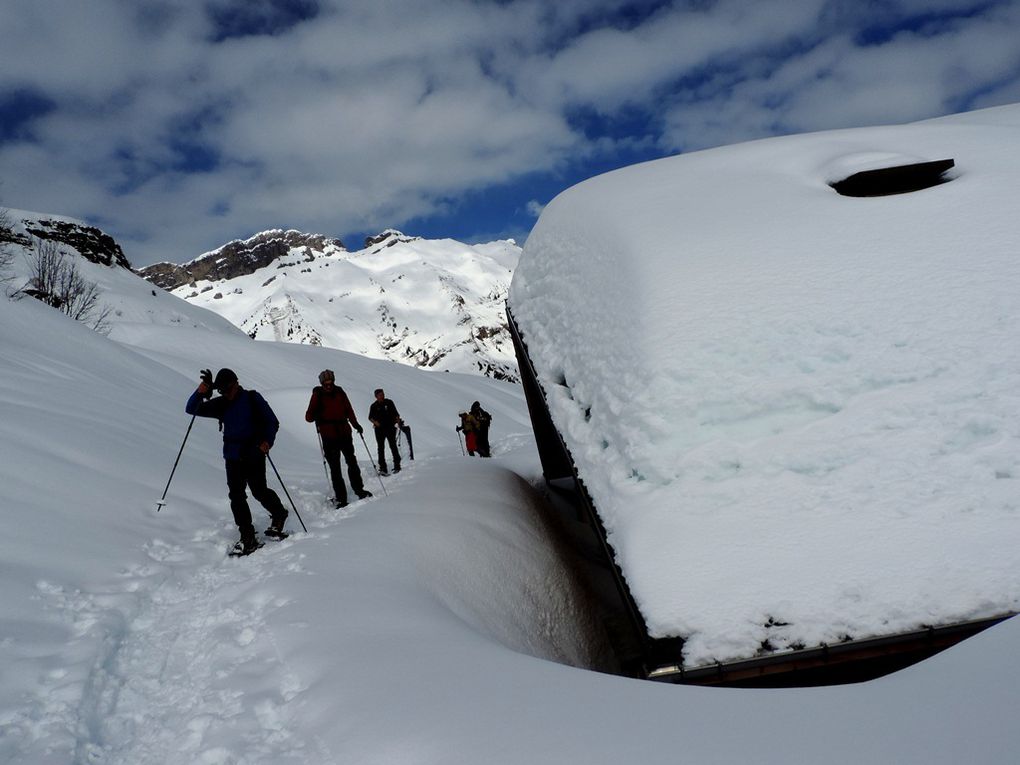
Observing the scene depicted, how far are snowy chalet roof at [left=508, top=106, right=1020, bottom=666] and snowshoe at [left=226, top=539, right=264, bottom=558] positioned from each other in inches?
138

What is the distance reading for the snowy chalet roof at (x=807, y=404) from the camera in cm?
374

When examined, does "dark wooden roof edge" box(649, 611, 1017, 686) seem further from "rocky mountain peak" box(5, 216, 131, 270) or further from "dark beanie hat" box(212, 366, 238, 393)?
"rocky mountain peak" box(5, 216, 131, 270)

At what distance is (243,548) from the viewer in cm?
598

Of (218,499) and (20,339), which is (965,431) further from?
(20,339)

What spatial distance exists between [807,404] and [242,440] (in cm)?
546

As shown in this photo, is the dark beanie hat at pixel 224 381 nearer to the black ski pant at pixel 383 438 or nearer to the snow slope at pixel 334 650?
the snow slope at pixel 334 650

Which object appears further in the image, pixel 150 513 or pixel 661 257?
pixel 150 513

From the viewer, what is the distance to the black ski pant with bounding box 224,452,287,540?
6.06 meters

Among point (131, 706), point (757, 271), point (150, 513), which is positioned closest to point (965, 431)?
point (757, 271)

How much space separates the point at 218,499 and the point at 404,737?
6.22 m

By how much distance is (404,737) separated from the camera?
250 cm

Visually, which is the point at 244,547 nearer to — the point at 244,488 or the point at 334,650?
the point at 244,488

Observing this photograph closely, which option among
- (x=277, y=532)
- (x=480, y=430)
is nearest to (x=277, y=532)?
(x=277, y=532)

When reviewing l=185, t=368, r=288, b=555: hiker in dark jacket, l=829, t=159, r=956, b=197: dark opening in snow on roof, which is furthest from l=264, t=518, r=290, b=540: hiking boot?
l=829, t=159, r=956, b=197: dark opening in snow on roof
